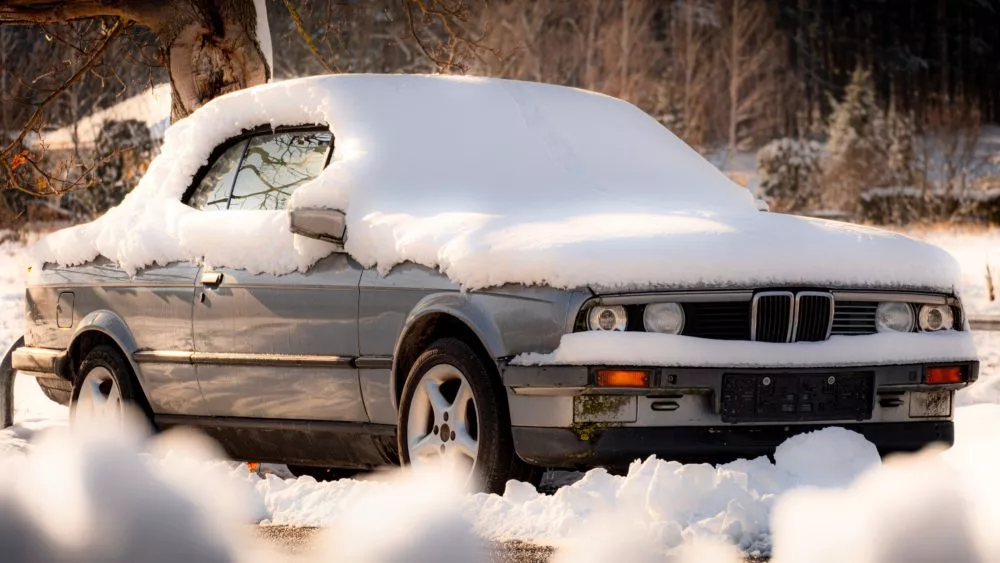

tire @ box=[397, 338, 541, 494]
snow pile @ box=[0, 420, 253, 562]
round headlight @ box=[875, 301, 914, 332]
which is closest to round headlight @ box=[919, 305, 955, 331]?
round headlight @ box=[875, 301, 914, 332]

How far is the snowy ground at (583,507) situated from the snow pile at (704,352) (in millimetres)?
307

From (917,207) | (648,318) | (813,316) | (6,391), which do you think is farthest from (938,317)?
(917,207)

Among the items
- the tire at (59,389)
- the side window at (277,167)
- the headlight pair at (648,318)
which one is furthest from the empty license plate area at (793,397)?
the tire at (59,389)

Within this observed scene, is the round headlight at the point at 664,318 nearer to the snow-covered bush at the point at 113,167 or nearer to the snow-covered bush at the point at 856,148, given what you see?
the snow-covered bush at the point at 113,167

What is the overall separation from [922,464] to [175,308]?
328 centimetres

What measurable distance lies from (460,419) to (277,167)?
186 cm

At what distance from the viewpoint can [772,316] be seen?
241 inches

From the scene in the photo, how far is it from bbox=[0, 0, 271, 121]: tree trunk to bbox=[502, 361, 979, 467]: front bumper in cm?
640

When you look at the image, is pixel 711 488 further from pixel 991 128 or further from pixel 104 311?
pixel 991 128

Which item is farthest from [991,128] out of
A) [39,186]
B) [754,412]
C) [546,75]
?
[754,412]

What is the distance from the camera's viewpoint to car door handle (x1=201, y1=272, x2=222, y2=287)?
7.51 metres

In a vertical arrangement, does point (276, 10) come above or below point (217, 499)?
above

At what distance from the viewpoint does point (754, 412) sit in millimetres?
6008

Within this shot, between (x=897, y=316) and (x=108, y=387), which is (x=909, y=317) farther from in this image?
(x=108, y=387)
